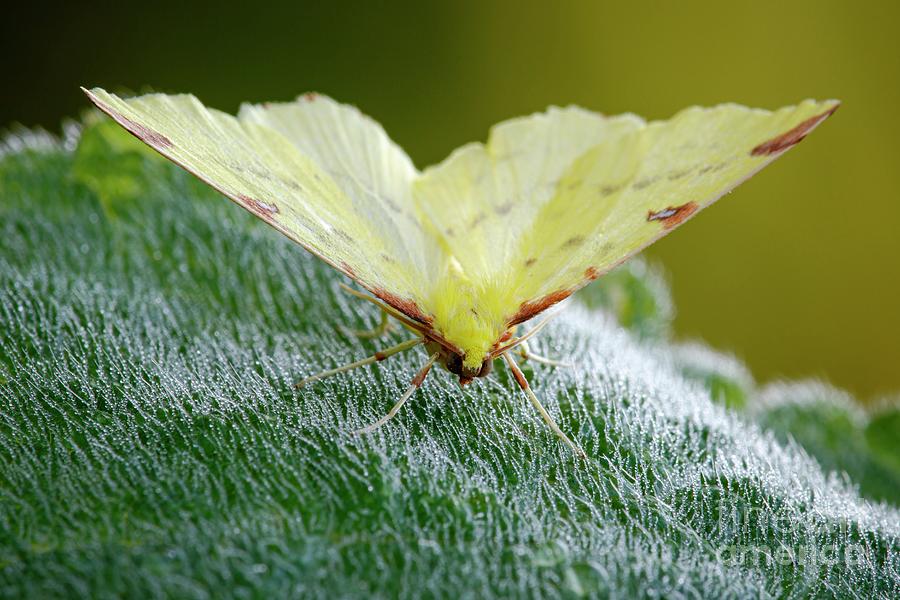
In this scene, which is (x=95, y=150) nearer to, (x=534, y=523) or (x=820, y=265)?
(x=534, y=523)

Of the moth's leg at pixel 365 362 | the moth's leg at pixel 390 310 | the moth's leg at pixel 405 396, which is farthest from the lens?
the moth's leg at pixel 390 310

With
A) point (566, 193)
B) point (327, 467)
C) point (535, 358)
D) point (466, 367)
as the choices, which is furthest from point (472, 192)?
point (327, 467)

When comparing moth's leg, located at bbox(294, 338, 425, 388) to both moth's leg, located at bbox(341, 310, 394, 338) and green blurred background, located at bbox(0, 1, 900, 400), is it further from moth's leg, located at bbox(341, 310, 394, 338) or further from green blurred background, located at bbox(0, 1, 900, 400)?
green blurred background, located at bbox(0, 1, 900, 400)

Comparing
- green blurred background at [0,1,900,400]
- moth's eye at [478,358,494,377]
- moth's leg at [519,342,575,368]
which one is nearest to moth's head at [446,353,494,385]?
moth's eye at [478,358,494,377]

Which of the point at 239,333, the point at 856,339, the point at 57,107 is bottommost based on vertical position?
the point at 856,339

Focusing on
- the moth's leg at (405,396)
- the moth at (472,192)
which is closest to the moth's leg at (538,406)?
the moth at (472,192)

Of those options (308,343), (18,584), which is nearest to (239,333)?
(308,343)

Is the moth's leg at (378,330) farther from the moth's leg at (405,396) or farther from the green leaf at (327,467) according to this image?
the moth's leg at (405,396)
